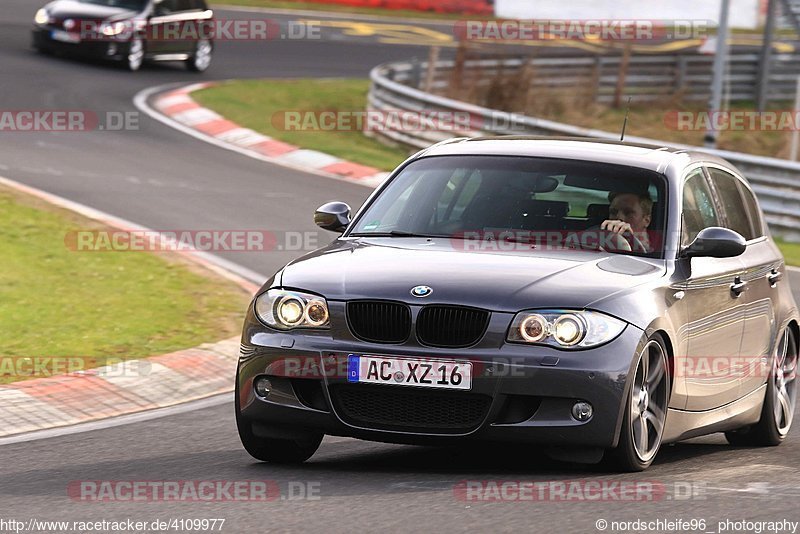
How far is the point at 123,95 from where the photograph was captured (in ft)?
82.5

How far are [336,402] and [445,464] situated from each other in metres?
0.76

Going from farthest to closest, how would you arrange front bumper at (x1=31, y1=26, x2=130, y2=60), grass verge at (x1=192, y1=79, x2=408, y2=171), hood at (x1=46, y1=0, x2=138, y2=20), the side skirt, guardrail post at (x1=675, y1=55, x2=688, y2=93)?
guardrail post at (x1=675, y1=55, x2=688, y2=93) → front bumper at (x1=31, y1=26, x2=130, y2=60) → hood at (x1=46, y1=0, x2=138, y2=20) → grass verge at (x1=192, y1=79, x2=408, y2=171) → the side skirt

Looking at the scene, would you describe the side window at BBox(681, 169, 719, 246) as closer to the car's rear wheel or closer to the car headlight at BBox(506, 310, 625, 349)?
the car headlight at BBox(506, 310, 625, 349)

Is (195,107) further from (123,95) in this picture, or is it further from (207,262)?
(207,262)

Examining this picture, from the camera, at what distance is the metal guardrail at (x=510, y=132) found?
19.2 metres

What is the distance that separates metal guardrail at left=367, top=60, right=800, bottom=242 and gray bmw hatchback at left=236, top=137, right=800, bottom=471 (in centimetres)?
682

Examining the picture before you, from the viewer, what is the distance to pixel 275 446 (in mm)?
7340

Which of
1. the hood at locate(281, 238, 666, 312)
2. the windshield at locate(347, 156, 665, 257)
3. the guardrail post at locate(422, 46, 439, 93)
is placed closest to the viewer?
the hood at locate(281, 238, 666, 312)

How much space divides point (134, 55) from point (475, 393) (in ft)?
73.6

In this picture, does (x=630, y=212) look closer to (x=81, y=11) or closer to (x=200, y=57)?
(x=81, y=11)

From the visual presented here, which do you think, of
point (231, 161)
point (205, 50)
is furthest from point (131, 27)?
point (231, 161)

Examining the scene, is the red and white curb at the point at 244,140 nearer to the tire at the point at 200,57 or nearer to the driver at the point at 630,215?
the tire at the point at 200,57

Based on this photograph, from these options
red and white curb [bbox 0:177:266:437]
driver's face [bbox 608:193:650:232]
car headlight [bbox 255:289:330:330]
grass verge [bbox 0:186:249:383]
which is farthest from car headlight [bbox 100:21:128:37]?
car headlight [bbox 255:289:330:330]

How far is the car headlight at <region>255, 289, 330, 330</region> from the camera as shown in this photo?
691 centimetres
